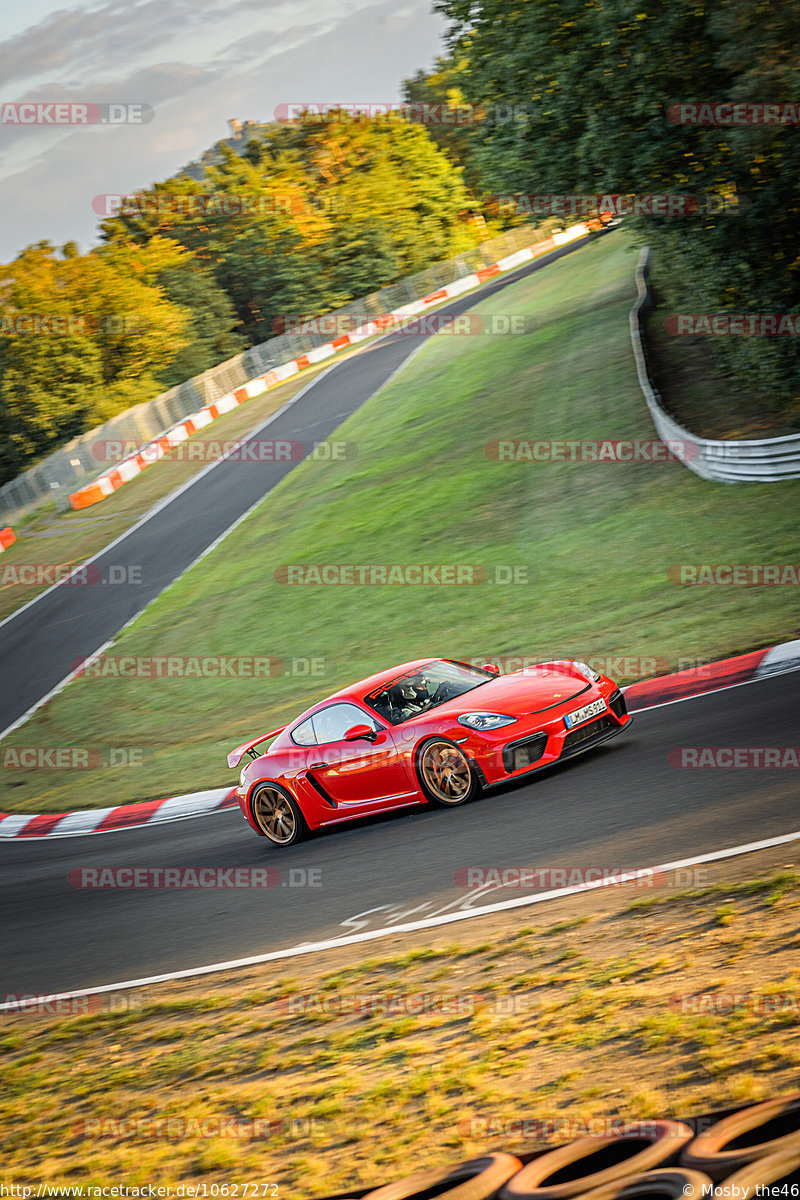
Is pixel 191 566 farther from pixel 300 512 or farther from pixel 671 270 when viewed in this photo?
pixel 671 270

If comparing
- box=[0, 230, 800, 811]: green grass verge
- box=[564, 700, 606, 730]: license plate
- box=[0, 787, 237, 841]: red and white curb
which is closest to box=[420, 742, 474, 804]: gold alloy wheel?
box=[564, 700, 606, 730]: license plate

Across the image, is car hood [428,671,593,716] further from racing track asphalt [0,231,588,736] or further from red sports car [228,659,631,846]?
racing track asphalt [0,231,588,736]

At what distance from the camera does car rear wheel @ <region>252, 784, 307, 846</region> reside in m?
10.4

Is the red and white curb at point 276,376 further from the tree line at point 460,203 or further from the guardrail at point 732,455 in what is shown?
the guardrail at point 732,455

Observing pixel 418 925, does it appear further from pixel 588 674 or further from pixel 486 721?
pixel 588 674

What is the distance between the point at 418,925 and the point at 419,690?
315cm

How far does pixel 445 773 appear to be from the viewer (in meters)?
9.56

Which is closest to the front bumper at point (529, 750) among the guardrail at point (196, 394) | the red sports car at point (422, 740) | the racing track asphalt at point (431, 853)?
the red sports car at point (422, 740)

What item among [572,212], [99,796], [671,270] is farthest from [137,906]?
[671,270]

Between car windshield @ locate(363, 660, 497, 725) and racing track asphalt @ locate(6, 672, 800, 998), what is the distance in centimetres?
91

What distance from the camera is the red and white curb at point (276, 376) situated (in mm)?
36750

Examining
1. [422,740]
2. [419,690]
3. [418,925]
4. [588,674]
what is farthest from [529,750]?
[418,925]

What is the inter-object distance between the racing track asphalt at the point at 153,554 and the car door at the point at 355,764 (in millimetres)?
10755

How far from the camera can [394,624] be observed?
58.6ft
